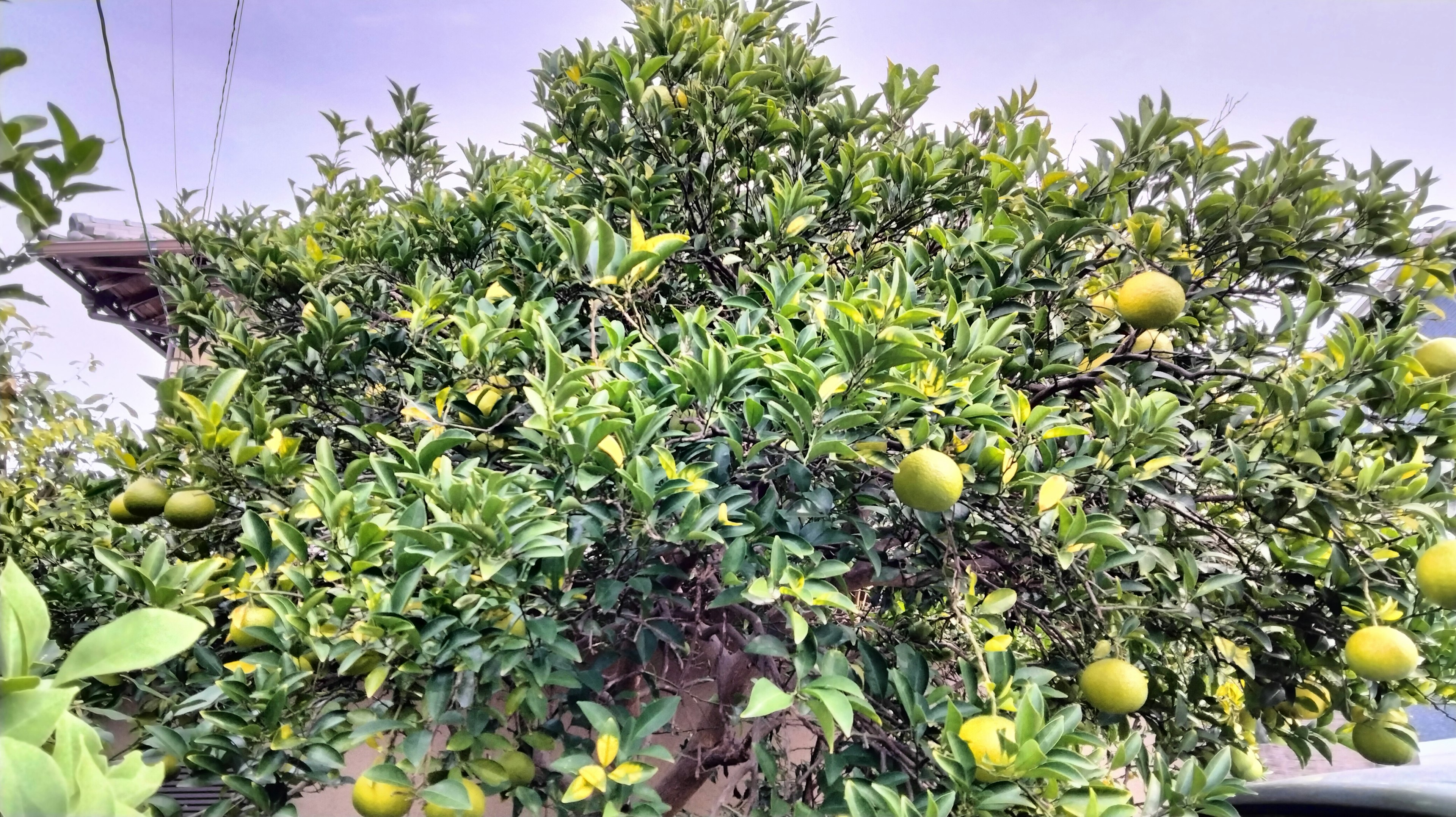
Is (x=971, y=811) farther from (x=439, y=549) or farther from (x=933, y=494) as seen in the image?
(x=439, y=549)

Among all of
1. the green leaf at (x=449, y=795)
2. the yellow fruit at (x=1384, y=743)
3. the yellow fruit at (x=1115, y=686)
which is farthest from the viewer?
the yellow fruit at (x=1384, y=743)

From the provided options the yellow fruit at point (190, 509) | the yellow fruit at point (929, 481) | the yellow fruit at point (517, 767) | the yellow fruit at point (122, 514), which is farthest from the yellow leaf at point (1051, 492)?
the yellow fruit at point (122, 514)

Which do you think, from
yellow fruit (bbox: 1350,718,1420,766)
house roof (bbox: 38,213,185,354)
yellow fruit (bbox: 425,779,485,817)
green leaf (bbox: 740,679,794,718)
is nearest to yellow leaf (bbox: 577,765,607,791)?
yellow fruit (bbox: 425,779,485,817)

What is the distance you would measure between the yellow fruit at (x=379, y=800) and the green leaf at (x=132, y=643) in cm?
98

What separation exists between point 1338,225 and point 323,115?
3.63 m

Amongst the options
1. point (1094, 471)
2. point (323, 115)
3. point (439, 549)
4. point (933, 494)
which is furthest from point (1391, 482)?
point (323, 115)

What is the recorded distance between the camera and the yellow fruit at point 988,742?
1.06 meters

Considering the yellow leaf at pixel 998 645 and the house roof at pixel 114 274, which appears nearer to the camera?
the yellow leaf at pixel 998 645

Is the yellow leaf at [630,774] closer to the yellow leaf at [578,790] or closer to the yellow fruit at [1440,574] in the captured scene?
the yellow leaf at [578,790]

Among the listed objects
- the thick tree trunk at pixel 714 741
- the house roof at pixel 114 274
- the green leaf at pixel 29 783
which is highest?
the house roof at pixel 114 274

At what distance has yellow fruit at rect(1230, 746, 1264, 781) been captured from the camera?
1.71 metres

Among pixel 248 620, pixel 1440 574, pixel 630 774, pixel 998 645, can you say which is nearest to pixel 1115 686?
pixel 998 645

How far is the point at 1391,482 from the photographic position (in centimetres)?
132

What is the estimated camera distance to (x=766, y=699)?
1011 mm
